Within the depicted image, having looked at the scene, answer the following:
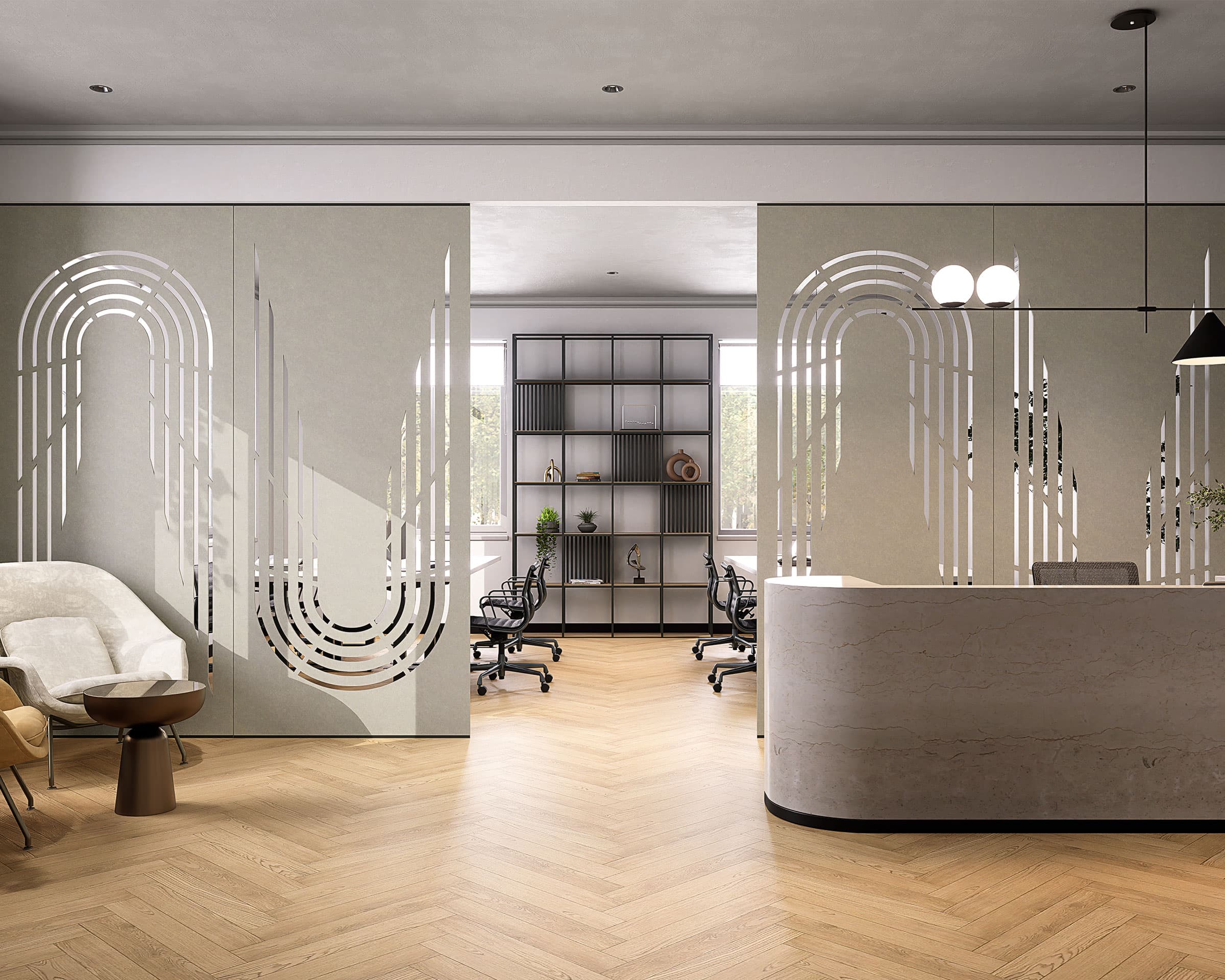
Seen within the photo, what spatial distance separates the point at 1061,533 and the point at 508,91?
362cm

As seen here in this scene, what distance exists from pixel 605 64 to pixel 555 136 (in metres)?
0.77

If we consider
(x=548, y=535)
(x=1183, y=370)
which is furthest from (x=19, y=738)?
(x=1183, y=370)

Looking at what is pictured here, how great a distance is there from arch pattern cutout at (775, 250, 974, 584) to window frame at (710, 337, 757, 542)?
136 inches

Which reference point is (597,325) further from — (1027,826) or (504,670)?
(1027,826)

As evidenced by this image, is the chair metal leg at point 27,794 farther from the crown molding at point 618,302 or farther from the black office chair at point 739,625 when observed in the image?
the crown molding at point 618,302

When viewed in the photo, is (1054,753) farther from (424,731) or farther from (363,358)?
(363,358)

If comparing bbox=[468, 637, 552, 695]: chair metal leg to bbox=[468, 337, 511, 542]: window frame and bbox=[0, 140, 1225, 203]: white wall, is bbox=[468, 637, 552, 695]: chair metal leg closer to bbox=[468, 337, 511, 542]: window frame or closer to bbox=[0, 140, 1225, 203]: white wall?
bbox=[468, 337, 511, 542]: window frame

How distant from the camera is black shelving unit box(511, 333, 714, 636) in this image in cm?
819

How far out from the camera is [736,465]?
8.40 m

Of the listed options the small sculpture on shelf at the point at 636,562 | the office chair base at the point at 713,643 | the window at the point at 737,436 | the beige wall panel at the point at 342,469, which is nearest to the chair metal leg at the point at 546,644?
the office chair base at the point at 713,643

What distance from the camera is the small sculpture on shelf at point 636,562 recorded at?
8.25 metres

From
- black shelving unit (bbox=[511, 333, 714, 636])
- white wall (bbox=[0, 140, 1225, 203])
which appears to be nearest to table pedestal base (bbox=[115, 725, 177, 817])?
white wall (bbox=[0, 140, 1225, 203])

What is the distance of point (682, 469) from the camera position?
8.21 m

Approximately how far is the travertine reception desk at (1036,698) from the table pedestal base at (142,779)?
2660 millimetres
